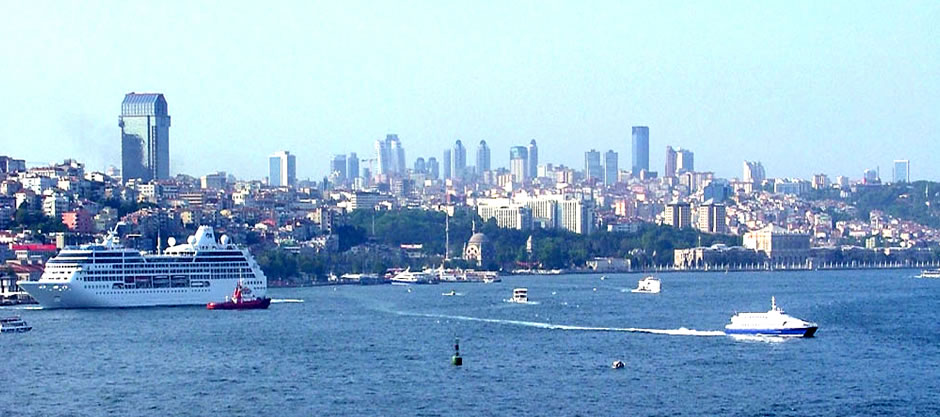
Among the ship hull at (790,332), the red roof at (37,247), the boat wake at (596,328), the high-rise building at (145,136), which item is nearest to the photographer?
the ship hull at (790,332)

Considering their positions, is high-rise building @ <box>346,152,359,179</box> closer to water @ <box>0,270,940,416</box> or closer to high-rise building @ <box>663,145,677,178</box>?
high-rise building @ <box>663,145,677,178</box>

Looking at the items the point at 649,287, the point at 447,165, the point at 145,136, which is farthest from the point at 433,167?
the point at 649,287

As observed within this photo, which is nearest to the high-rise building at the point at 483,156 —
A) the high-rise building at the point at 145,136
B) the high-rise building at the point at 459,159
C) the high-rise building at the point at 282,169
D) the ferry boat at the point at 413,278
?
the high-rise building at the point at 459,159

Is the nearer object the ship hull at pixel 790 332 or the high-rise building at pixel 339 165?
the ship hull at pixel 790 332

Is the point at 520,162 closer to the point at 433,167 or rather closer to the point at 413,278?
the point at 433,167

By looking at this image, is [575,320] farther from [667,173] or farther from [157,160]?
[667,173]

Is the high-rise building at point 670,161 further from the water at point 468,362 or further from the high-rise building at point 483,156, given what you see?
the water at point 468,362

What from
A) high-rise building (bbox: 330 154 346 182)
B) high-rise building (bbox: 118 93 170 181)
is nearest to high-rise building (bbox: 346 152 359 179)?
high-rise building (bbox: 330 154 346 182)
